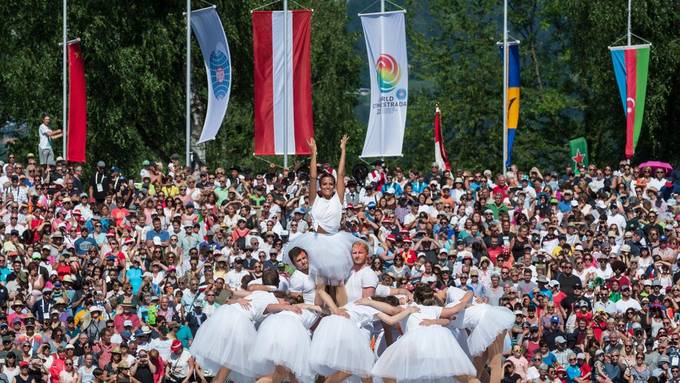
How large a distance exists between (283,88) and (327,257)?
51.0 feet

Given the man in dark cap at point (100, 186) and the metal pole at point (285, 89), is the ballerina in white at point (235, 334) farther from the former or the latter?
the metal pole at point (285, 89)

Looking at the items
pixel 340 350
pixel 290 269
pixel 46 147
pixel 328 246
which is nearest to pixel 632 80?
pixel 46 147

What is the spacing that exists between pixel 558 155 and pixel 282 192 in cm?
2642

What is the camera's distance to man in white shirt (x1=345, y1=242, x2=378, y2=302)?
18.3 meters

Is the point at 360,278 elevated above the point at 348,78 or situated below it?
below

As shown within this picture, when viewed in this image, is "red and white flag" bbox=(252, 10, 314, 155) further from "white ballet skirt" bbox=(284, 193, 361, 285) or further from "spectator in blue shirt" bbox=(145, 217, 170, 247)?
"white ballet skirt" bbox=(284, 193, 361, 285)

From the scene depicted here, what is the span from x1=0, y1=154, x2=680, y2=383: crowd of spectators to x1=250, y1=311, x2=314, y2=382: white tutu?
507cm

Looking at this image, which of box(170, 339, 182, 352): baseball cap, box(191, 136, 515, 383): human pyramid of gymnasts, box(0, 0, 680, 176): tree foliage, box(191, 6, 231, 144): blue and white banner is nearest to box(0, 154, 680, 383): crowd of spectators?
box(170, 339, 182, 352): baseball cap

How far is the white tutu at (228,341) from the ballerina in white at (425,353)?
155cm

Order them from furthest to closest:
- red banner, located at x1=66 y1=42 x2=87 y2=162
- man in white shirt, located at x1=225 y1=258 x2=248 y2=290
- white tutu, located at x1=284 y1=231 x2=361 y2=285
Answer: red banner, located at x1=66 y1=42 x2=87 y2=162 < man in white shirt, located at x1=225 y1=258 x2=248 y2=290 < white tutu, located at x1=284 y1=231 x2=361 y2=285

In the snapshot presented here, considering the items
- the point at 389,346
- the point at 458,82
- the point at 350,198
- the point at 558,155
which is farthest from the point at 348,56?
the point at 389,346

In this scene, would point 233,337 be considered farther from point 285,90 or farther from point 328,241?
point 285,90

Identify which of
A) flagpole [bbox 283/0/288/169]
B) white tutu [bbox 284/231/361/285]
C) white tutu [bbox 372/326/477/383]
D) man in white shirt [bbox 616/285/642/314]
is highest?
flagpole [bbox 283/0/288/169]

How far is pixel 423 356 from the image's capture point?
57.6 ft
